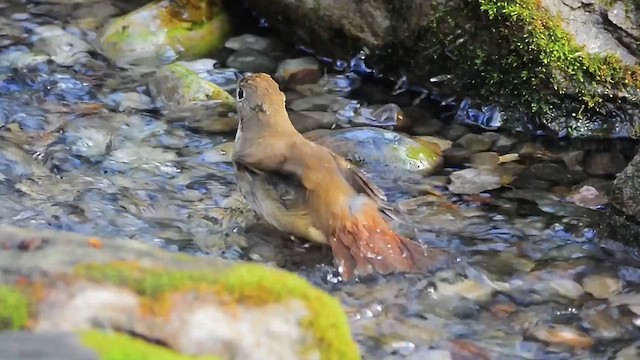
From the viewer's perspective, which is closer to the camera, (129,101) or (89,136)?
(89,136)

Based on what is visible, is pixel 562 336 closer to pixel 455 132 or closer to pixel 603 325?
pixel 603 325

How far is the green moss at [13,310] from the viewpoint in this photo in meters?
2.32

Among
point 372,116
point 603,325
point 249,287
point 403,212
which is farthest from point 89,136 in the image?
point 249,287

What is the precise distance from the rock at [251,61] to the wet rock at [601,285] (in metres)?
3.29

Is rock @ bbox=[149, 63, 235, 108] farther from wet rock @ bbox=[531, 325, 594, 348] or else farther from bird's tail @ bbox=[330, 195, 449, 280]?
wet rock @ bbox=[531, 325, 594, 348]

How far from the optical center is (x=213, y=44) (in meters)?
7.38

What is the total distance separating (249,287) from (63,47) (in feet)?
17.0

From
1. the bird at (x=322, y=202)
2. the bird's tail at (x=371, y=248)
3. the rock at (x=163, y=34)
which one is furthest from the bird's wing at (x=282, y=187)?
the rock at (x=163, y=34)

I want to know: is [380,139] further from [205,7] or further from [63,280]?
[63,280]

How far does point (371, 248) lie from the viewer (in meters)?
4.36

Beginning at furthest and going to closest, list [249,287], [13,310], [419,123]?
[419,123] → [249,287] → [13,310]

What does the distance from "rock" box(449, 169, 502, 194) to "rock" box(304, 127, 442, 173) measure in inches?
6.8

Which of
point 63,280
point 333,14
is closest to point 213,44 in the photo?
point 333,14

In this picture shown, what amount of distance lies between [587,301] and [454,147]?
73.3 inches
